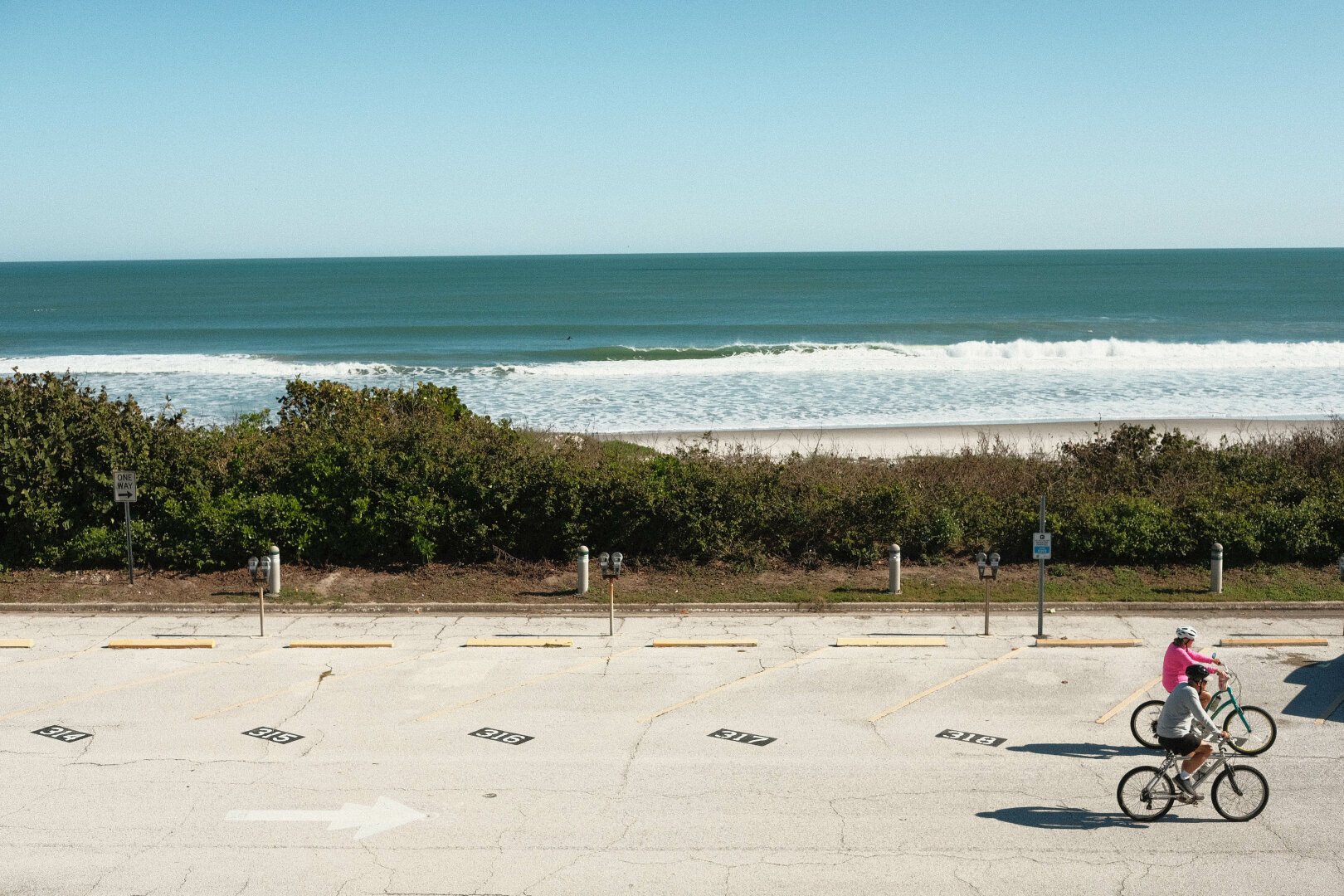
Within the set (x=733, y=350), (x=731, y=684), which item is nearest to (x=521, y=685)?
(x=731, y=684)

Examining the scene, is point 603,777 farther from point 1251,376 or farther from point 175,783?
point 1251,376

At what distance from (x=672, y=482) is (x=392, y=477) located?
16.5 feet

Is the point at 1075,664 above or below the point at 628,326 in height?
below

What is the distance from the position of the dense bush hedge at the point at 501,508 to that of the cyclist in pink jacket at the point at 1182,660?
8.99 meters

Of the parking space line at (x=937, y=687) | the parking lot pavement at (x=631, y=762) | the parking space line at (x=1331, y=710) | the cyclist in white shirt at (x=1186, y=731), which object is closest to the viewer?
the parking lot pavement at (x=631, y=762)

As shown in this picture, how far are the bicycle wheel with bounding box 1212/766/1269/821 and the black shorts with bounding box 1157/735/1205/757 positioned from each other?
370mm

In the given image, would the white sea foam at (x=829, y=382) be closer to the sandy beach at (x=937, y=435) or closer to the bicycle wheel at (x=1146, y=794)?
the sandy beach at (x=937, y=435)

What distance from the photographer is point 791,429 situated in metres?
40.2

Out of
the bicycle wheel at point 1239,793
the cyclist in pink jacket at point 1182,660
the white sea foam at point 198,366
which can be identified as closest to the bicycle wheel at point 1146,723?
the cyclist in pink jacket at point 1182,660

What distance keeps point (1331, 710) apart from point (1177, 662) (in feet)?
12.6

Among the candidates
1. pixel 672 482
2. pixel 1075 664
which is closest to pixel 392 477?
pixel 672 482

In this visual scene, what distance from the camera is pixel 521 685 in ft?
51.0

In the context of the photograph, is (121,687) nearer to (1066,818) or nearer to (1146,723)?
(1066,818)

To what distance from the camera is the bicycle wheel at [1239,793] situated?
36.2 feet
